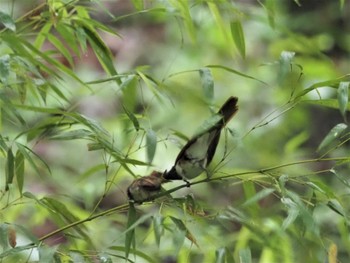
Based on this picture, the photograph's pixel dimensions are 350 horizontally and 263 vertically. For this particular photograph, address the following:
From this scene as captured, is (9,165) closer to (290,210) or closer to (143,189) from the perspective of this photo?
(143,189)

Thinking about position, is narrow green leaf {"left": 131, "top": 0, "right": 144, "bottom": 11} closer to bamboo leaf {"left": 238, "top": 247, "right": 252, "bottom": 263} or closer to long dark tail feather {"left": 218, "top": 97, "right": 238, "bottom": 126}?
long dark tail feather {"left": 218, "top": 97, "right": 238, "bottom": 126}

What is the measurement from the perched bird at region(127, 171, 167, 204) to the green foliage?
0.03ft

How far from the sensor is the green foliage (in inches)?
28.6

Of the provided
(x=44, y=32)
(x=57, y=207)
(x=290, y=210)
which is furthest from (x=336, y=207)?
(x=44, y=32)

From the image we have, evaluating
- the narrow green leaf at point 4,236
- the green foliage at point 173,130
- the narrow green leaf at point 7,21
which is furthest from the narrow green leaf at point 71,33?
the narrow green leaf at point 4,236

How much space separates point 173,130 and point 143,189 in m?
0.09

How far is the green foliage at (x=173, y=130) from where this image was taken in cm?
73

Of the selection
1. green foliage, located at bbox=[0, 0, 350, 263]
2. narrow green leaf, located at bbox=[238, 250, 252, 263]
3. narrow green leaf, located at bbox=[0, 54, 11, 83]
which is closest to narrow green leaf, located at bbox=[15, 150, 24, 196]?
green foliage, located at bbox=[0, 0, 350, 263]

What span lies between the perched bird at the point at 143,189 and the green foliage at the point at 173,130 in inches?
0.4

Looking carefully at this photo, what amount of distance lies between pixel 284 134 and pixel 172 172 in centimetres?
138

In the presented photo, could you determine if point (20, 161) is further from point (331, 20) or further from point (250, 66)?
point (331, 20)

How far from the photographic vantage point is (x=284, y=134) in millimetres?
2123

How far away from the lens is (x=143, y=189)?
2.42 feet

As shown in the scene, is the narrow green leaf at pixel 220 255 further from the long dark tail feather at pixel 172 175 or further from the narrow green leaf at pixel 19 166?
the narrow green leaf at pixel 19 166
